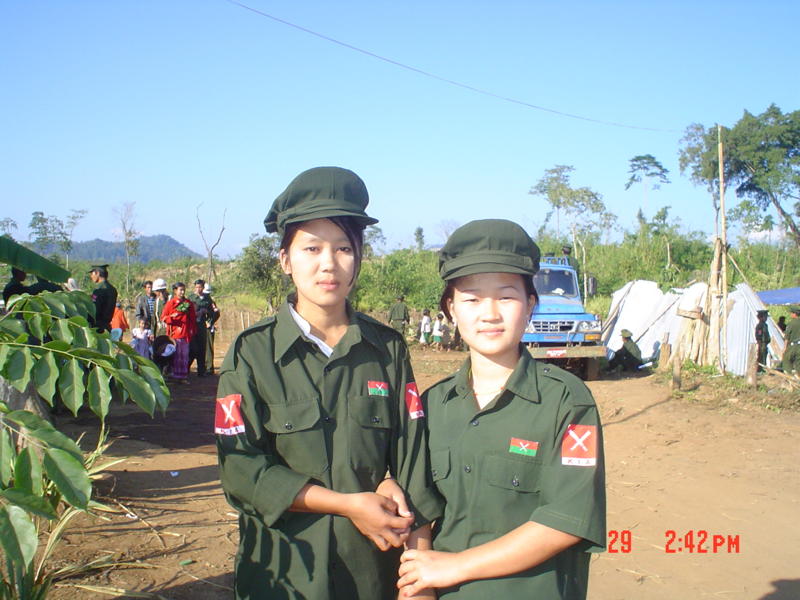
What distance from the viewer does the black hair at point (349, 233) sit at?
6.10 ft

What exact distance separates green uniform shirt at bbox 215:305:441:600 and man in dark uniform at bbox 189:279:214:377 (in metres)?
9.86

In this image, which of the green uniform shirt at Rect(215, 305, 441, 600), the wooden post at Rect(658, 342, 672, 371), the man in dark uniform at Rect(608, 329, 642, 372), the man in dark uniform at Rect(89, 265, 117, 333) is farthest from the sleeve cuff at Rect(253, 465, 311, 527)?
the man in dark uniform at Rect(608, 329, 642, 372)

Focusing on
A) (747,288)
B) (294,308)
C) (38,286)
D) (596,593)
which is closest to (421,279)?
(747,288)

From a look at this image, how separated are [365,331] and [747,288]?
13.5 metres

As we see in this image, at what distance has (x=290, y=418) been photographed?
175cm

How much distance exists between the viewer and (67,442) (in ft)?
4.25

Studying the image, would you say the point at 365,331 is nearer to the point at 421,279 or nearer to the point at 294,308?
the point at 294,308

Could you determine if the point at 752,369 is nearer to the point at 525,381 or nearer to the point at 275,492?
the point at 525,381

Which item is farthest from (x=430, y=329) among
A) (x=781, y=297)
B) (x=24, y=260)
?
(x=24, y=260)

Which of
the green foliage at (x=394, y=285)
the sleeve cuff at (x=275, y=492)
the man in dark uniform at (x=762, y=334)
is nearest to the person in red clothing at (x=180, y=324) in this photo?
the sleeve cuff at (x=275, y=492)

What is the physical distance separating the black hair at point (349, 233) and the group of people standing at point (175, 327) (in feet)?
29.5

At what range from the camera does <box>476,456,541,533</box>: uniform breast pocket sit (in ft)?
5.62

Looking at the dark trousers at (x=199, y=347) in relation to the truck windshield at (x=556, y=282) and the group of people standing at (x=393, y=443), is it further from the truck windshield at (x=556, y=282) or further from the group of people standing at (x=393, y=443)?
the group of people standing at (x=393, y=443)

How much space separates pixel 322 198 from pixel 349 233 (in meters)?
0.13
